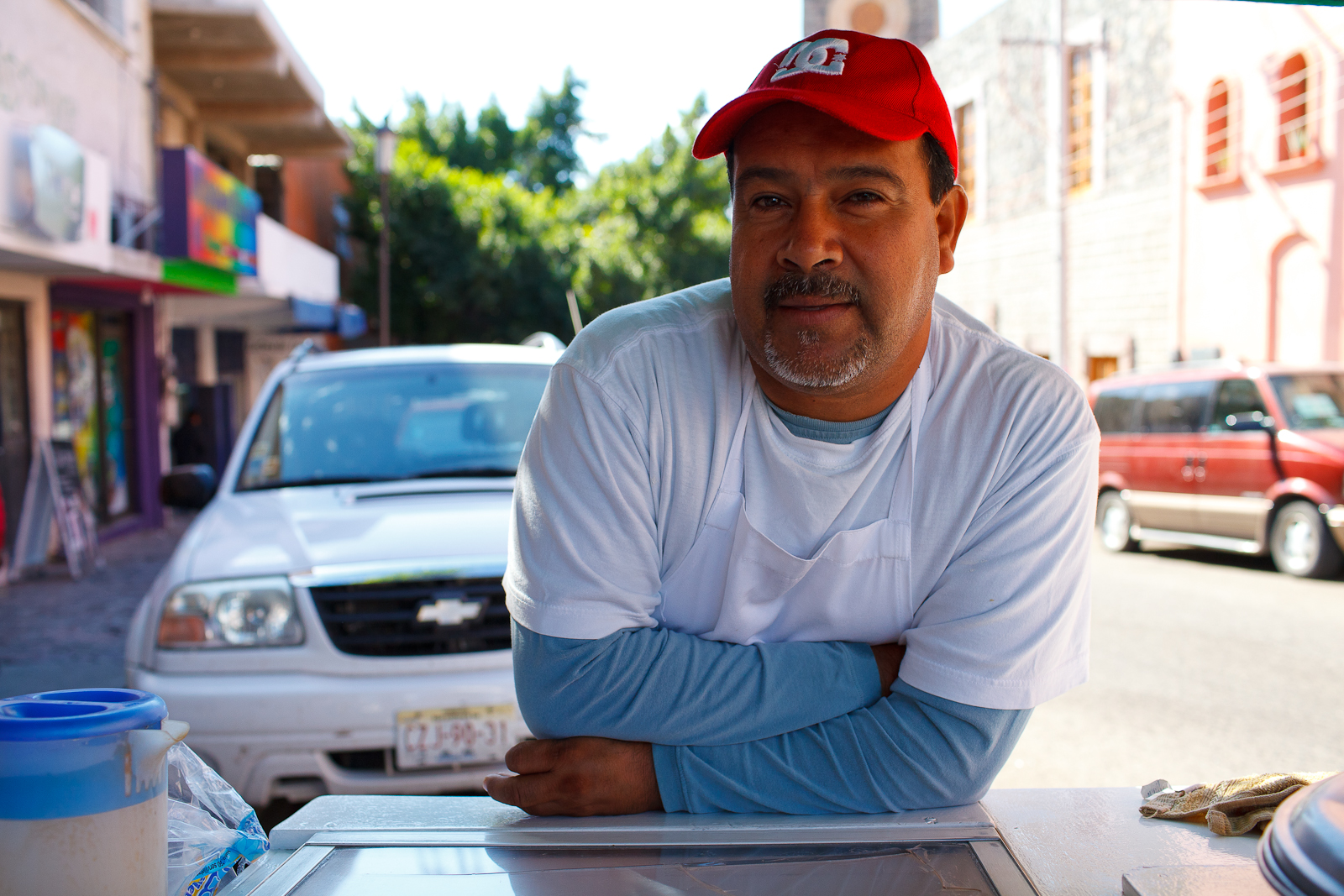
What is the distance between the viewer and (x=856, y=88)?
1.79m

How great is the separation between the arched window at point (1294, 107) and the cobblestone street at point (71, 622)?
15135mm

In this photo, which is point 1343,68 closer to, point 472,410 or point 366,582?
point 472,410

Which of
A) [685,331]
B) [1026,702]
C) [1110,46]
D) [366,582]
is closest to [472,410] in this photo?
[366,582]

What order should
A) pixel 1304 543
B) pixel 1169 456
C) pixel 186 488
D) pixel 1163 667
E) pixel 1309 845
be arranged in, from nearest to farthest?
pixel 1309 845
pixel 186 488
pixel 1163 667
pixel 1304 543
pixel 1169 456

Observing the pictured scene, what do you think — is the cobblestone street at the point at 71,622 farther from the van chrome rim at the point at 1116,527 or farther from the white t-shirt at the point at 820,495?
the van chrome rim at the point at 1116,527

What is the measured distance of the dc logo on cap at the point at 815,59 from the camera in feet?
5.98

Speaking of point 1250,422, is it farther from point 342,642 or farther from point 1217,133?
point 342,642

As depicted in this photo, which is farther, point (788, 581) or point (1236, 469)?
point (1236, 469)

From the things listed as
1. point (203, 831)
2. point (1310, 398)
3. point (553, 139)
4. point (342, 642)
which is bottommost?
point (342, 642)

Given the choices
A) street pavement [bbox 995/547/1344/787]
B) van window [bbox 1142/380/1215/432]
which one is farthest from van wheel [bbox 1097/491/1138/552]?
street pavement [bbox 995/547/1344/787]

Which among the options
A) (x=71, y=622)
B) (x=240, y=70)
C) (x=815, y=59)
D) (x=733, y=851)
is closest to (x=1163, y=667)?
(x=815, y=59)

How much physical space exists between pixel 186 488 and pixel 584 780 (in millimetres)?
3412

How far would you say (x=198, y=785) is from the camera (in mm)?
1596

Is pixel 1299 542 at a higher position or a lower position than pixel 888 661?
lower
